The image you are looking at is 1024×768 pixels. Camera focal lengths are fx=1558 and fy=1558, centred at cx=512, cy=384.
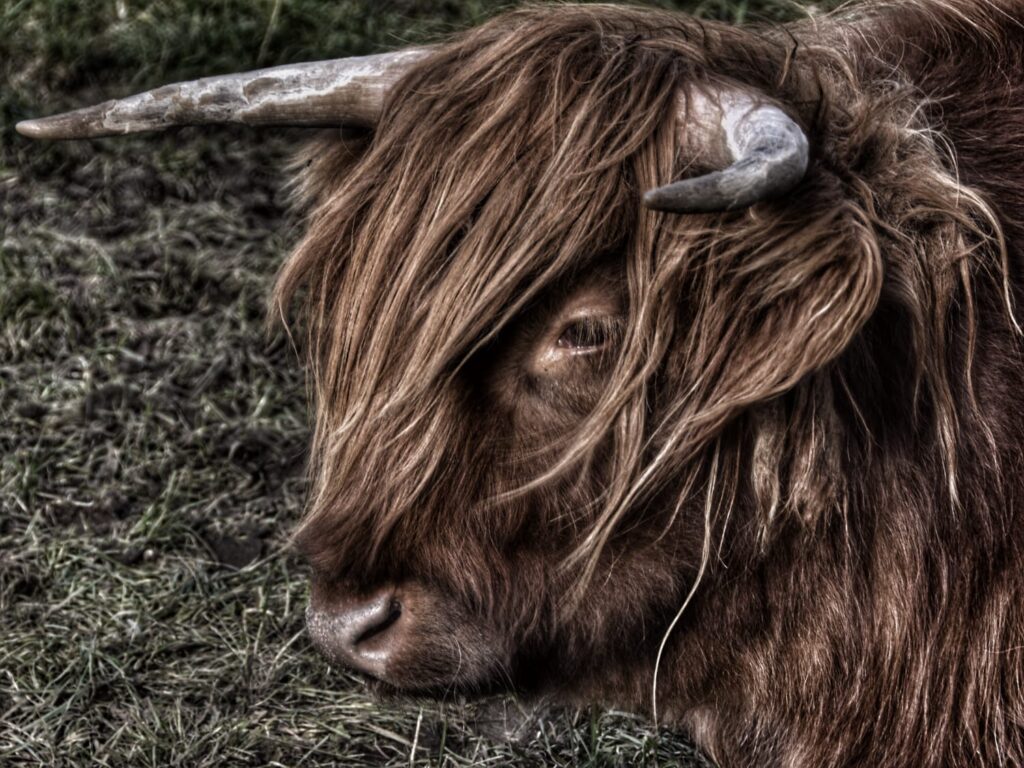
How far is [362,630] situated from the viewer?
7.44 ft

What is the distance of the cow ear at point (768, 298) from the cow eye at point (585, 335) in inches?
4.2

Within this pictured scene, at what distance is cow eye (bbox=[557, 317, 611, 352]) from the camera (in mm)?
2162

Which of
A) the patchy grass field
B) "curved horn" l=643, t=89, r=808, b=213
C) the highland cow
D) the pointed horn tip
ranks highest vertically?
"curved horn" l=643, t=89, r=808, b=213

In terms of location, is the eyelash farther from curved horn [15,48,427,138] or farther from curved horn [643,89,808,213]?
curved horn [15,48,427,138]

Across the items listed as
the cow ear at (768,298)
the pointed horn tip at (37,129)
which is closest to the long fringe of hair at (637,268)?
the cow ear at (768,298)

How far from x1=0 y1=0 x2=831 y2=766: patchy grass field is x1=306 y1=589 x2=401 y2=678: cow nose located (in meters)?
0.33

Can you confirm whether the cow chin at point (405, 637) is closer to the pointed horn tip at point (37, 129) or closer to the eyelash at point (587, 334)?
the eyelash at point (587, 334)

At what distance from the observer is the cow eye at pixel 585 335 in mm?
2162

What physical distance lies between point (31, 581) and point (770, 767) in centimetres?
184

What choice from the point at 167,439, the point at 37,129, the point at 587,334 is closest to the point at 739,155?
the point at 587,334

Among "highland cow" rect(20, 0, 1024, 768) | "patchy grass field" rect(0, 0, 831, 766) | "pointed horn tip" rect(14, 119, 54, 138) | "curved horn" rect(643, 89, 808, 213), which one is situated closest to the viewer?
"curved horn" rect(643, 89, 808, 213)

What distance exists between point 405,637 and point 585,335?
51cm

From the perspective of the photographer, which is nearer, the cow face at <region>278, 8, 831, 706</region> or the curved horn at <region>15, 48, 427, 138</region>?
the cow face at <region>278, 8, 831, 706</region>

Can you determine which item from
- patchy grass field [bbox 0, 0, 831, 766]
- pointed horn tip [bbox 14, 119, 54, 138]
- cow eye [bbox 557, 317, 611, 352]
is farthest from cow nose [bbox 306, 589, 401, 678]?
pointed horn tip [bbox 14, 119, 54, 138]
